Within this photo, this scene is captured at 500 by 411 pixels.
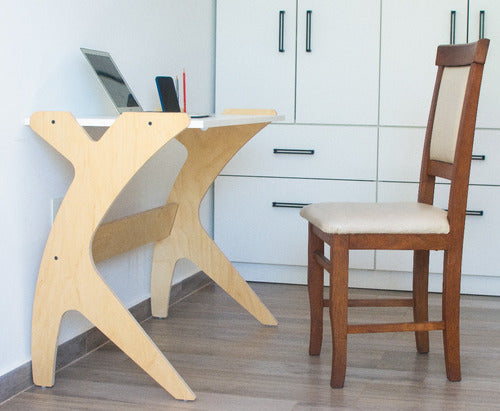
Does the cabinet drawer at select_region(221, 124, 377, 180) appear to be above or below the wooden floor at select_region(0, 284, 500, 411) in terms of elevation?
above

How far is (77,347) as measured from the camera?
7.29 feet

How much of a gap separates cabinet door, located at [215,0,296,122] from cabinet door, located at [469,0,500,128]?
2.32ft

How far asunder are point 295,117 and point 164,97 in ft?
3.04

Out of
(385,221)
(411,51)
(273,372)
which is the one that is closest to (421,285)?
(385,221)

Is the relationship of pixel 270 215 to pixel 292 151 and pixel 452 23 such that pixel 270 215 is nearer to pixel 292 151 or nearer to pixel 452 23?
pixel 292 151

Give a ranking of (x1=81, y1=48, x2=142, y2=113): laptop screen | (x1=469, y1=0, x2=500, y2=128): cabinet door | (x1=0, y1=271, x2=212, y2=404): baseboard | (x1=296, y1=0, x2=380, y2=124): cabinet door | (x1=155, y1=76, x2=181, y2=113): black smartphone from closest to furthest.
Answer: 1. (x1=0, y1=271, x2=212, y2=404): baseboard
2. (x1=81, y1=48, x2=142, y2=113): laptop screen
3. (x1=155, y1=76, x2=181, y2=113): black smartphone
4. (x1=469, y1=0, x2=500, y2=128): cabinet door
5. (x1=296, y1=0, x2=380, y2=124): cabinet door

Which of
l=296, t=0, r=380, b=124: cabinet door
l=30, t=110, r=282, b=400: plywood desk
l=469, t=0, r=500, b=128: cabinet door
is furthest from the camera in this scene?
l=296, t=0, r=380, b=124: cabinet door

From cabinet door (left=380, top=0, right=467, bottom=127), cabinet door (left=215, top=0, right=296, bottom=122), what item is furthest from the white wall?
cabinet door (left=380, top=0, right=467, bottom=127)

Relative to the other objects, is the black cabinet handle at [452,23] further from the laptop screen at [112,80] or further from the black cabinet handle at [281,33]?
the laptop screen at [112,80]

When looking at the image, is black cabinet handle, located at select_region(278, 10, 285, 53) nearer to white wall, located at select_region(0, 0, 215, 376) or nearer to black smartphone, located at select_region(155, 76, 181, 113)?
white wall, located at select_region(0, 0, 215, 376)

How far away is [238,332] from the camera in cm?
254

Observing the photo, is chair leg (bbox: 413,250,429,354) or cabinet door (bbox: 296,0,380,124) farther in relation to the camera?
cabinet door (bbox: 296,0,380,124)

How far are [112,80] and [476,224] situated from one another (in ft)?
5.23

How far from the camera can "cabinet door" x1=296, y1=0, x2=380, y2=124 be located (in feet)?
10.3
